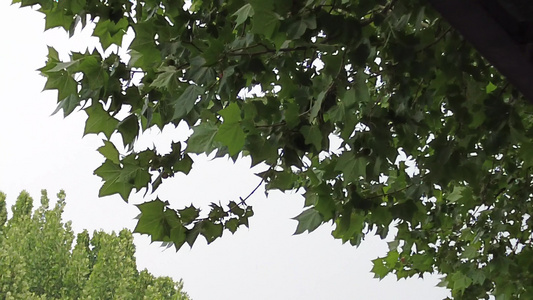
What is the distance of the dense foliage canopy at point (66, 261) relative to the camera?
332 inches

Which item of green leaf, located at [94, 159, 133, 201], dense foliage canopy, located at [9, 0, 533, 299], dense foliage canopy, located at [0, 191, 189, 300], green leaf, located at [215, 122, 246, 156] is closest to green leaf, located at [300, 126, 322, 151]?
dense foliage canopy, located at [9, 0, 533, 299]

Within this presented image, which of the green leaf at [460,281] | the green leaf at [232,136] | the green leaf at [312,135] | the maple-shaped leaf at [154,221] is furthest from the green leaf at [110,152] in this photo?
the green leaf at [460,281]

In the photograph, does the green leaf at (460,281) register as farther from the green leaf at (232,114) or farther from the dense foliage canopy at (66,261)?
the dense foliage canopy at (66,261)

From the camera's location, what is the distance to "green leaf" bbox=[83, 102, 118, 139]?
126 centimetres

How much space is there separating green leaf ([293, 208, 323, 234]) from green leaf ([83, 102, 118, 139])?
0.45 metres

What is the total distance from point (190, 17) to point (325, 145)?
398mm

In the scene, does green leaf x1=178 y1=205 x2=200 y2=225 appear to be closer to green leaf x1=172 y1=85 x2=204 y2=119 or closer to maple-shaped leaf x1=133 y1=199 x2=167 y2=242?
maple-shaped leaf x1=133 y1=199 x2=167 y2=242

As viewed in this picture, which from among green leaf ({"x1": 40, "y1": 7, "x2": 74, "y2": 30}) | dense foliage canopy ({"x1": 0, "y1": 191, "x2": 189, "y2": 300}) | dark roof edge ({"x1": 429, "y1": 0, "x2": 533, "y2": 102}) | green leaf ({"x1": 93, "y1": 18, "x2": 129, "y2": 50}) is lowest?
dark roof edge ({"x1": 429, "y1": 0, "x2": 533, "y2": 102})

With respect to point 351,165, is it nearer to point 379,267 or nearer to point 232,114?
point 232,114

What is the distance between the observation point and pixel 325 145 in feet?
4.04

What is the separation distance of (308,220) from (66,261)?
825 cm

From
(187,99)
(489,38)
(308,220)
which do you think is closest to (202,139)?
(187,99)

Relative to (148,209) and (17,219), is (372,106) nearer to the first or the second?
(148,209)

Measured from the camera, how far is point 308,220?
138 centimetres
